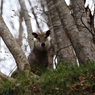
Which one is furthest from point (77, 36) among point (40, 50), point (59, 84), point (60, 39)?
point (40, 50)

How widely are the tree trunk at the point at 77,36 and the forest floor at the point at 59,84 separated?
3.33 ft

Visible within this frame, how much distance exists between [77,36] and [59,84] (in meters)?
2.15

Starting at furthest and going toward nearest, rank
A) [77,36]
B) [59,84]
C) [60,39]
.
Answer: [60,39], [77,36], [59,84]

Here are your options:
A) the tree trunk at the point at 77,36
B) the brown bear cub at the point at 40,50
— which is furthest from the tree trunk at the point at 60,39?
the brown bear cub at the point at 40,50

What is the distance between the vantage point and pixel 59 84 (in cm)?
461

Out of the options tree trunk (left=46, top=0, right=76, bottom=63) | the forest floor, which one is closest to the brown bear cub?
tree trunk (left=46, top=0, right=76, bottom=63)

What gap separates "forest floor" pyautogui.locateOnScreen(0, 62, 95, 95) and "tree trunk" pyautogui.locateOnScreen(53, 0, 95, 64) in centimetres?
102

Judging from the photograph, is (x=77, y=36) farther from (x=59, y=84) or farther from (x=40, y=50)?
(x=40, y=50)

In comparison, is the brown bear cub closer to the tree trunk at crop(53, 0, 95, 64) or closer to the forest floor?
the tree trunk at crop(53, 0, 95, 64)

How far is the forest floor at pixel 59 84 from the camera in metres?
4.31

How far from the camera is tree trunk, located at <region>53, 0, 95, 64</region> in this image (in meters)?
6.09

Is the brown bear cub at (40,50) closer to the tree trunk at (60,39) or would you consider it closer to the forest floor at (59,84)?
the tree trunk at (60,39)

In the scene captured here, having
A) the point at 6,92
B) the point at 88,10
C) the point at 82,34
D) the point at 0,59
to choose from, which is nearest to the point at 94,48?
the point at 82,34

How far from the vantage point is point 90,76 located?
4.57 m
